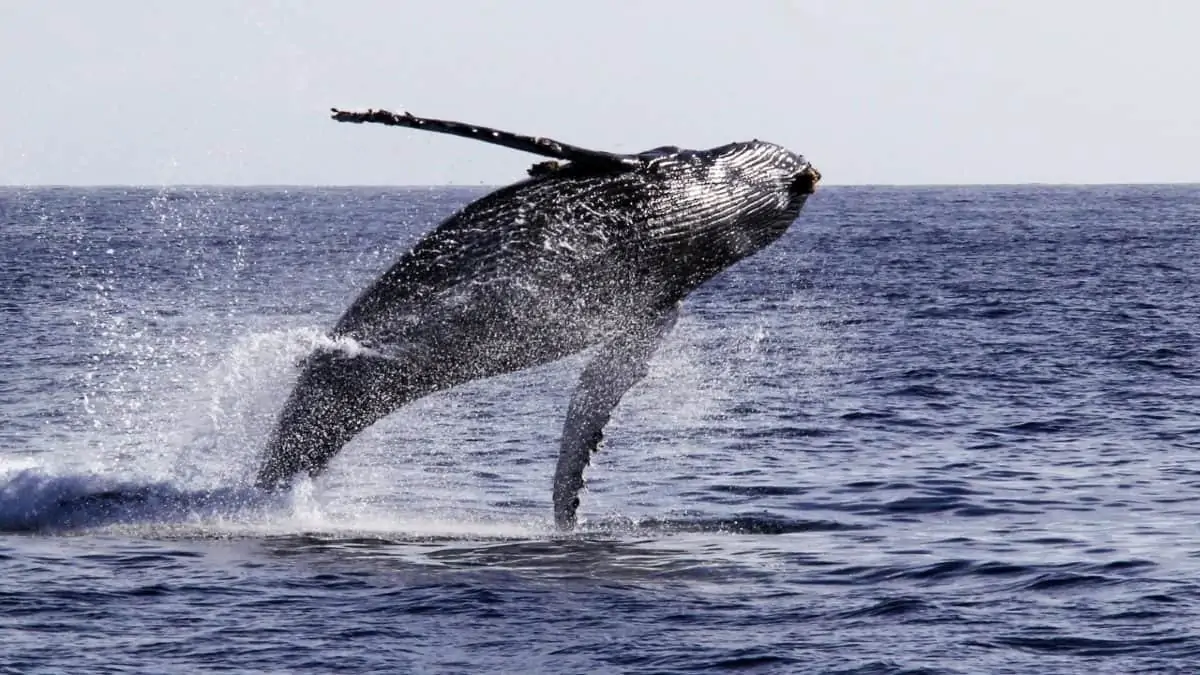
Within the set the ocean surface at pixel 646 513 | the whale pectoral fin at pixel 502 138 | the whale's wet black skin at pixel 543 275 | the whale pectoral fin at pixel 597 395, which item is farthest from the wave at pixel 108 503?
the whale pectoral fin at pixel 502 138

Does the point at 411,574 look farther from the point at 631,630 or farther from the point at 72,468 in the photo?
the point at 72,468

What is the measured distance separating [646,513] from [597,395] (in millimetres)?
2855

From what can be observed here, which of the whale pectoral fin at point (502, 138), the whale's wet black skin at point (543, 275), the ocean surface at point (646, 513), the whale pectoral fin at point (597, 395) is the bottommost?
the ocean surface at point (646, 513)

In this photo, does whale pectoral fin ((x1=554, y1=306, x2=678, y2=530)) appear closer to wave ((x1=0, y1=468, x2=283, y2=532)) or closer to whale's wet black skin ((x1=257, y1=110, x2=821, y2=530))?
whale's wet black skin ((x1=257, y1=110, x2=821, y2=530))

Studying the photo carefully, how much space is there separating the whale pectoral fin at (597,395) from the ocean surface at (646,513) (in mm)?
586

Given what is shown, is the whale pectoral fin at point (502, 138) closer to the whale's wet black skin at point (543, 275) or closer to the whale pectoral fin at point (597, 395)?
the whale's wet black skin at point (543, 275)

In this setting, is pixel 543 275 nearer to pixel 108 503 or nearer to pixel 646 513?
pixel 646 513

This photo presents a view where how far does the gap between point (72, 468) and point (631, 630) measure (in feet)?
25.3

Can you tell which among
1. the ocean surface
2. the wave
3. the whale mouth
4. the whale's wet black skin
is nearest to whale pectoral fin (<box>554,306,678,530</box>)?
the whale's wet black skin

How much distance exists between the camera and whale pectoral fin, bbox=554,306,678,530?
52.2 feet

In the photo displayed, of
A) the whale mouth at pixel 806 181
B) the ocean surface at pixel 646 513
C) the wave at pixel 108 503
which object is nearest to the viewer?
the ocean surface at pixel 646 513

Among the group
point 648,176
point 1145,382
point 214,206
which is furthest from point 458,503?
point 214,206

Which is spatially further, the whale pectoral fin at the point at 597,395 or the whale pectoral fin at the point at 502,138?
the whale pectoral fin at the point at 597,395

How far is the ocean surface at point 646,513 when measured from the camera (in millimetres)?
12633
